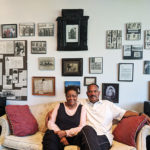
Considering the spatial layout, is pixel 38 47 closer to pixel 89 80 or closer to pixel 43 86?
pixel 43 86

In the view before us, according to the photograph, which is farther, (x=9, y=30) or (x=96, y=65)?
(x=9, y=30)

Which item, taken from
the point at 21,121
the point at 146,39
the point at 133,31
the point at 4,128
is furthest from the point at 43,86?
the point at 146,39

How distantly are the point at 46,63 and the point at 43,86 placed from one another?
0.38 meters

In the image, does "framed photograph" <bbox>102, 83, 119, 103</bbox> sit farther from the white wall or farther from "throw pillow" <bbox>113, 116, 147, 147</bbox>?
"throw pillow" <bbox>113, 116, 147, 147</bbox>

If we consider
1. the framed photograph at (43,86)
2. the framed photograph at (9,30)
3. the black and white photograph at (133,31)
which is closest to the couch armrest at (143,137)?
the black and white photograph at (133,31)

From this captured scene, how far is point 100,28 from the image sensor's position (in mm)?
2869

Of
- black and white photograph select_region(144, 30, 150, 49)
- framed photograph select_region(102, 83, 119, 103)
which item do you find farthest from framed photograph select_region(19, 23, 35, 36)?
black and white photograph select_region(144, 30, 150, 49)

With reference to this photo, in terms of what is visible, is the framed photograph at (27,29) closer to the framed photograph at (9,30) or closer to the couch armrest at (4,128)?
the framed photograph at (9,30)

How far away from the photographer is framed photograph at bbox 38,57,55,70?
9.80 ft

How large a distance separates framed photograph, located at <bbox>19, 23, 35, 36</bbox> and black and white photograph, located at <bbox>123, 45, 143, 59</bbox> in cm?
150

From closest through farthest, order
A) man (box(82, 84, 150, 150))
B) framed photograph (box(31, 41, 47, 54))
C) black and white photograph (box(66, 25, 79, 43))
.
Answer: man (box(82, 84, 150, 150)) → black and white photograph (box(66, 25, 79, 43)) → framed photograph (box(31, 41, 47, 54))

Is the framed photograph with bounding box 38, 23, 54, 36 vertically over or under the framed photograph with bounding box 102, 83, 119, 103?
over

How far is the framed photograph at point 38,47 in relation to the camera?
2994mm

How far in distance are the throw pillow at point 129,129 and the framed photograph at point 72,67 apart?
40.6 inches
